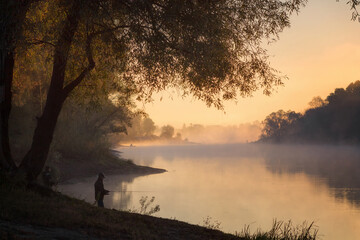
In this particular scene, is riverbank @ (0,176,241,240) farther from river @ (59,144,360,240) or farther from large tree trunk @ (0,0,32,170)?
river @ (59,144,360,240)

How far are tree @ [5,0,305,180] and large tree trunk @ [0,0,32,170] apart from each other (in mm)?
853

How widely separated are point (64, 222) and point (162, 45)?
229 inches

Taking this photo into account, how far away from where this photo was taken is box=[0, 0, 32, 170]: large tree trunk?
1066cm

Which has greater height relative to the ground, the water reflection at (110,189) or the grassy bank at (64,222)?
the grassy bank at (64,222)

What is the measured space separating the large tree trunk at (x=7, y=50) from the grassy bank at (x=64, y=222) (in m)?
1.33

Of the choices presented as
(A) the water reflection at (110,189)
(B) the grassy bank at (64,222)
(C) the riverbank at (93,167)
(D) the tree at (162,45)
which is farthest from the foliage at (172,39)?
(C) the riverbank at (93,167)

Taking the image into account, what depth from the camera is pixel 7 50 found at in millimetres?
11656

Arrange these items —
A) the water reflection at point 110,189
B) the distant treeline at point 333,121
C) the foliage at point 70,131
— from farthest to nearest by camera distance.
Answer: the distant treeline at point 333,121 → the foliage at point 70,131 → the water reflection at point 110,189

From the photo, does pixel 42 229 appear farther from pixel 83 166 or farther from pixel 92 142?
pixel 92 142

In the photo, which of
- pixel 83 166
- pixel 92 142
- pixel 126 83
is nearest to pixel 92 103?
pixel 126 83

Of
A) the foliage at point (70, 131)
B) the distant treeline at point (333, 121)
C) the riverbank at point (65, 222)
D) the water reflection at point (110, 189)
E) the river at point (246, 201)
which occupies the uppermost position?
the distant treeline at point (333, 121)

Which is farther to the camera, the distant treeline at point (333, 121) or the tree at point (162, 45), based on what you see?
the distant treeline at point (333, 121)

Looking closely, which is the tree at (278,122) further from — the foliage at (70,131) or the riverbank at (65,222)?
the riverbank at (65,222)

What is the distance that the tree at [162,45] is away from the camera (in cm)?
1173
